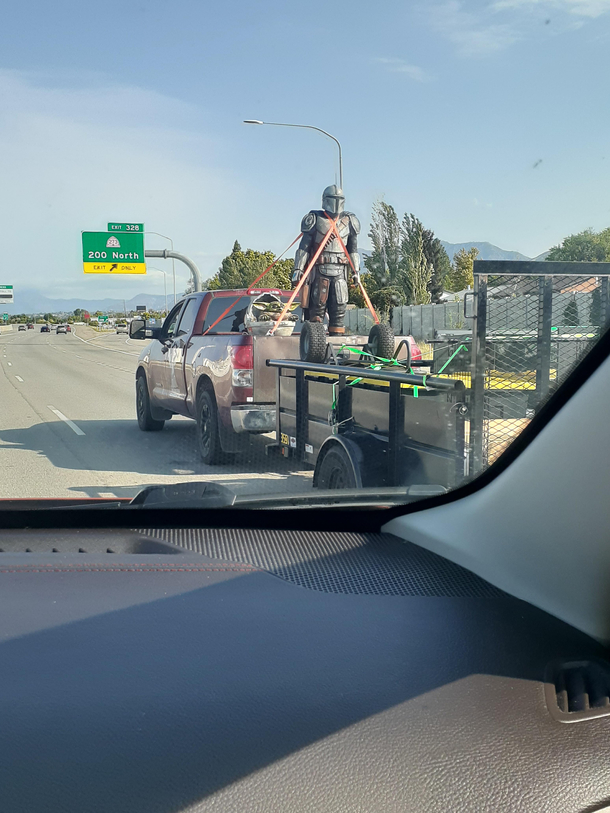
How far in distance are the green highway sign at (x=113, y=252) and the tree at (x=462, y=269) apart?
1811 mm

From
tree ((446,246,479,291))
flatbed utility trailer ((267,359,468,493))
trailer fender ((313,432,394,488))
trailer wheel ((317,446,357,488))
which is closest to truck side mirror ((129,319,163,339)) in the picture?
flatbed utility trailer ((267,359,468,493))

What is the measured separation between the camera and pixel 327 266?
6.27m

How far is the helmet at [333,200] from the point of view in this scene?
202 inches

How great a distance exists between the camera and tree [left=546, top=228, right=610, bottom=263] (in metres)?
2.79

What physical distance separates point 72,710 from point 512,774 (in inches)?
39.0

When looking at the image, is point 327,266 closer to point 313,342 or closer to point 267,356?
point 313,342

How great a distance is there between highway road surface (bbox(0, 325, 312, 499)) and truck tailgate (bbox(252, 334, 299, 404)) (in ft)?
1.25

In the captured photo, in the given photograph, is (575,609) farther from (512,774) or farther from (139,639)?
(139,639)

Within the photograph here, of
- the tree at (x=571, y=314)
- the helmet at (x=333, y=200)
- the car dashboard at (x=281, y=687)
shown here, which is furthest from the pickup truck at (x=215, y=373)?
the car dashboard at (x=281, y=687)

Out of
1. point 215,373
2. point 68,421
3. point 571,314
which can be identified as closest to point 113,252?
point 215,373

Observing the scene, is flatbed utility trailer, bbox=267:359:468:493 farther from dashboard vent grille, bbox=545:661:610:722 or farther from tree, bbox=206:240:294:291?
dashboard vent grille, bbox=545:661:610:722

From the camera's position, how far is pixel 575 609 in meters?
2.35

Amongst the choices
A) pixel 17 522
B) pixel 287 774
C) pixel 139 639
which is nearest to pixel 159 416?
pixel 17 522

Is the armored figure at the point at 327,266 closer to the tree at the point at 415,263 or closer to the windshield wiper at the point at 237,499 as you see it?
the tree at the point at 415,263
